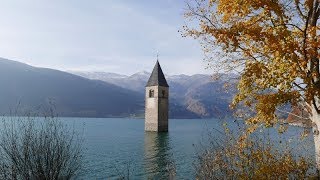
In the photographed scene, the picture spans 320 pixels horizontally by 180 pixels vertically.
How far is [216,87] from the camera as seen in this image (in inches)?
516

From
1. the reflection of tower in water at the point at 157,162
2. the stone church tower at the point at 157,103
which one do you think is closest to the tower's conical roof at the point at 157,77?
the stone church tower at the point at 157,103

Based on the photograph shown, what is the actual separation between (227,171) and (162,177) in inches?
613

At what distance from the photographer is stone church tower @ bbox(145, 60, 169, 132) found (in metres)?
80.6

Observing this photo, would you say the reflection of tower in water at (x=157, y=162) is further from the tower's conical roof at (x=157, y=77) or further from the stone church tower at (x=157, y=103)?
the tower's conical roof at (x=157, y=77)

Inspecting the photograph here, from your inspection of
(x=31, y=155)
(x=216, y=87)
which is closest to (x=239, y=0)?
(x=216, y=87)

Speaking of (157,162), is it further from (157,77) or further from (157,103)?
(157,77)

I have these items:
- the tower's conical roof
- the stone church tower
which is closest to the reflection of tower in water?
the stone church tower

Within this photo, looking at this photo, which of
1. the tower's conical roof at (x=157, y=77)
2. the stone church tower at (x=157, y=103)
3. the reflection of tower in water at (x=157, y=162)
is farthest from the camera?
the tower's conical roof at (x=157, y=77)

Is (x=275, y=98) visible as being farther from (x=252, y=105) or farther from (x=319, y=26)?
(x=319, y=26)

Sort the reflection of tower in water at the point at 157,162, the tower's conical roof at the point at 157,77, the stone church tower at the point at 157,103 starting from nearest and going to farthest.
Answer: the reflection of tower in water at the point at 157,162 → the stone church tower at the point at 157,103 → the tower's conical roof at the point at 157,77

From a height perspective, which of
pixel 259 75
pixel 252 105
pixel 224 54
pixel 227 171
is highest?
pixel 224 54

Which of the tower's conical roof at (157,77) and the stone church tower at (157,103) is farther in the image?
the tower's conical roof at (157,77)

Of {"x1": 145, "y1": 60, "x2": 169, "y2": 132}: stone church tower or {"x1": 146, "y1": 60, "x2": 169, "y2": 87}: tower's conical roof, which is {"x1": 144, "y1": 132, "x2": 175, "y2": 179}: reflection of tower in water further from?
{"x1": 146, "y1": 60, "x2": 169, "y2": 87}: tower's conical roof

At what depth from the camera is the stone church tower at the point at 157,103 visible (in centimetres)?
8058
